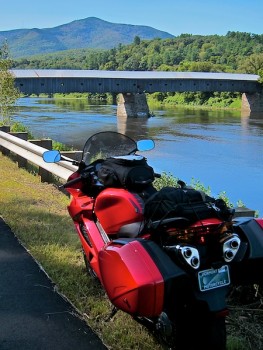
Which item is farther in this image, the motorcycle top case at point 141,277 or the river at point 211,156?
the river at point 211,156

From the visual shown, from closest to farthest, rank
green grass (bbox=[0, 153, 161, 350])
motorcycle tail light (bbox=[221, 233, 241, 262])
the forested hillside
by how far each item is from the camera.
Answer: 1. motorcycle tail light (bbox=[221, 233, 241, 262])
2. green grass (bbox=[0, 153, 161, 350])
3. the forested hillside

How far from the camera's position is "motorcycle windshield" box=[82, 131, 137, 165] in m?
3.90

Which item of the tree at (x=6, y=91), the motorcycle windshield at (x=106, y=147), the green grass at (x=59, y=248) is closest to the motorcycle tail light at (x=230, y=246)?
the green grass at (x=59, y=248)

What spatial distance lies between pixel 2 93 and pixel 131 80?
31.7 metres

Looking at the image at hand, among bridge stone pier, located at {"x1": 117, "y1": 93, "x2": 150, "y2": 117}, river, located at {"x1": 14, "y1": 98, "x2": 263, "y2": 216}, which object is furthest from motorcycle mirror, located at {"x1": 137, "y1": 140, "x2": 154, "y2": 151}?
bridge stone pier, located at {"x1": 117, "y1": 93, "x2": 150, "y2": 117}

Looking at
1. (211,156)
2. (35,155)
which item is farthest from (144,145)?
(211,156)

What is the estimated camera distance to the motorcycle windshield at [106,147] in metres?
3.90

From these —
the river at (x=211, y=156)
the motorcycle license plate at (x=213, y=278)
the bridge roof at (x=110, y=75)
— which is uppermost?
the bridge roof at (x=110, y=75)

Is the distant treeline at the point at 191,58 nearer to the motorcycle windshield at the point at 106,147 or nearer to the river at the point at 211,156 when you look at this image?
the river at the point at 211,156

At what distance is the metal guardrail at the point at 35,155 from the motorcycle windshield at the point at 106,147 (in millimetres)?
2130

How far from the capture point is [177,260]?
98.1 inches

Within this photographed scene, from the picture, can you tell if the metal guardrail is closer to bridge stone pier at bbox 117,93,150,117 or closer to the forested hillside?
bridge stone pier at bbox 117,93,150,117

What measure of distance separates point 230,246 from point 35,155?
18.2ft

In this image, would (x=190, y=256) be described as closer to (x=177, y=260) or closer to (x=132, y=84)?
(x=177, y=260)
